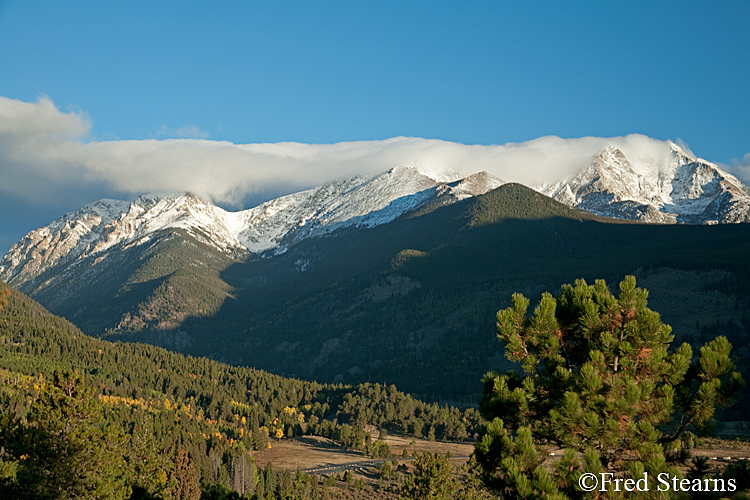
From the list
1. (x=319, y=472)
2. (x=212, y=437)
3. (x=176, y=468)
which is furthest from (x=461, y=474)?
(x=176, y=468)

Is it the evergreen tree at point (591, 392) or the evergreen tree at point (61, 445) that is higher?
the evergreen tree at point (591, 392)

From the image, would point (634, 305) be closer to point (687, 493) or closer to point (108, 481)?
point (687, 493)

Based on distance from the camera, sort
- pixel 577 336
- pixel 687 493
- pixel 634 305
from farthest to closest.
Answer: pixel 577 336, pixel 634 305, pixel 687 493

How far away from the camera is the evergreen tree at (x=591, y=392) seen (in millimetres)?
21156

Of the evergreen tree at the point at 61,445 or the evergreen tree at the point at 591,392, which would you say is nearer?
the evergreen tree at the point at 591,392

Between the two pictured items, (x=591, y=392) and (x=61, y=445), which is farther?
(x=61, y=445)

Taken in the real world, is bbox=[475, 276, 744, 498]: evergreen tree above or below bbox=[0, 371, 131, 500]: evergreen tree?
above

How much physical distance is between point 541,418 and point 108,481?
3275 centimetres

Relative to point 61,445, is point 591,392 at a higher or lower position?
higher

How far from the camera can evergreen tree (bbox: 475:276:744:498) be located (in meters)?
21.2

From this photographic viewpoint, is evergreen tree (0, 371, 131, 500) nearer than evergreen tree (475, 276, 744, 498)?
No

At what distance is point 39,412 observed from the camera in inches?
1650

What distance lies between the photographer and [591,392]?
21703 millimetres

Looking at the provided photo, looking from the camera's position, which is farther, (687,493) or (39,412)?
(39,412)
